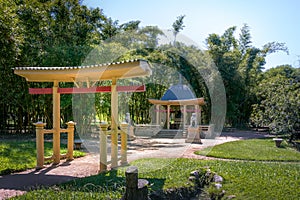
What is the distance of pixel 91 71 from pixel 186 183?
9.19 ft

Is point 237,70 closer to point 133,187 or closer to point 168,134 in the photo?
point 168,134

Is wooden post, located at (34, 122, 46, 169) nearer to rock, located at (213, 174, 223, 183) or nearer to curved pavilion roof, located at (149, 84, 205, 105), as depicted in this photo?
rock, located at (213, 174, 223, 183)

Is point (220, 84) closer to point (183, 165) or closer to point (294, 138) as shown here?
point (294, 138)

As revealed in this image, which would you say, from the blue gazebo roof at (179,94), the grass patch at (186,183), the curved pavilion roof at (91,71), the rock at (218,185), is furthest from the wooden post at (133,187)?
the blue gazebo roof at (179,94)

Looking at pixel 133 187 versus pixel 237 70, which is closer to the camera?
pixel 133 187

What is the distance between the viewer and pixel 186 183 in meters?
4.80

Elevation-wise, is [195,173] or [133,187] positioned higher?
[133,187]

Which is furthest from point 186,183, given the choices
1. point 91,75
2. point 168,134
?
point 168,134

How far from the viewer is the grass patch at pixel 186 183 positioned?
13.8ft

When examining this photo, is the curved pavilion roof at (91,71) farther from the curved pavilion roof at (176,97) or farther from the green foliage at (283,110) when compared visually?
the curved pavilion roof at (176,97)

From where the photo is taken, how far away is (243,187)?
4605mm

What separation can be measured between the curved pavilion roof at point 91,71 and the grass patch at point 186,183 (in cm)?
196

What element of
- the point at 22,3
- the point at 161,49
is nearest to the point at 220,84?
the point at 161,49

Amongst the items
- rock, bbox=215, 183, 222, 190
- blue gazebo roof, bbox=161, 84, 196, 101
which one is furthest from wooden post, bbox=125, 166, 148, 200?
blue gazebo roof, bbox=161, 84, 196, 101
